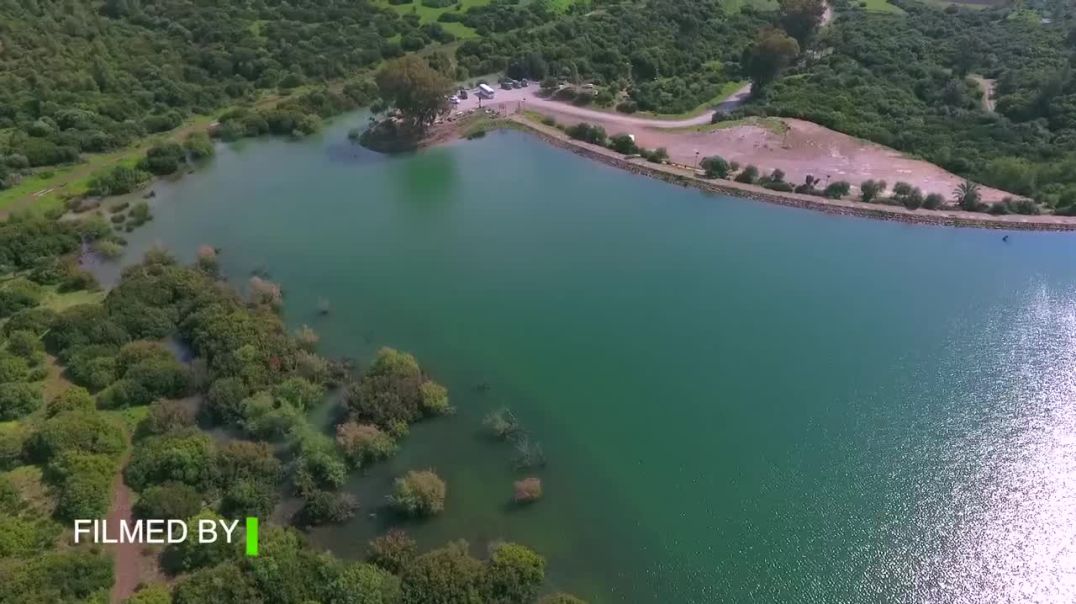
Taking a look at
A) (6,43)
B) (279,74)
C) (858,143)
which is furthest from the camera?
(279,74)

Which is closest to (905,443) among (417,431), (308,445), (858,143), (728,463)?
(728,463)

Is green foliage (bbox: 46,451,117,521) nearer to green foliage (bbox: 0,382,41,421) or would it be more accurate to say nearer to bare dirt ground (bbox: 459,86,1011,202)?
green foliage (bbox: 0,382,41,421)

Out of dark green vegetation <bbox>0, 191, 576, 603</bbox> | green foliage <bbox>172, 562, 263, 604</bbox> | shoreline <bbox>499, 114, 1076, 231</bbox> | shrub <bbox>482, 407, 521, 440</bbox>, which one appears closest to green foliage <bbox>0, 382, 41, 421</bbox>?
dark green vegetation <bbox>0, 191, 576, 603</bbox>

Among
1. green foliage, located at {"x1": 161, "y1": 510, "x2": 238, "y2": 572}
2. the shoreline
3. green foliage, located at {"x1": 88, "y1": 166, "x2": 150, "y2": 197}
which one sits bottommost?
green foliage, located at {"x1": 161, "y1": 510, "x2": 238, "y2": 572}

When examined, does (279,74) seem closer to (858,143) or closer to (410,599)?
(858,143)

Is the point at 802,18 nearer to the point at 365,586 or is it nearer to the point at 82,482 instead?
the point at 365,586

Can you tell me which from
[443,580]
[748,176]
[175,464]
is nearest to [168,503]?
[175,464]

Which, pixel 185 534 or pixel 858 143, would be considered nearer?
pixel 185 534
